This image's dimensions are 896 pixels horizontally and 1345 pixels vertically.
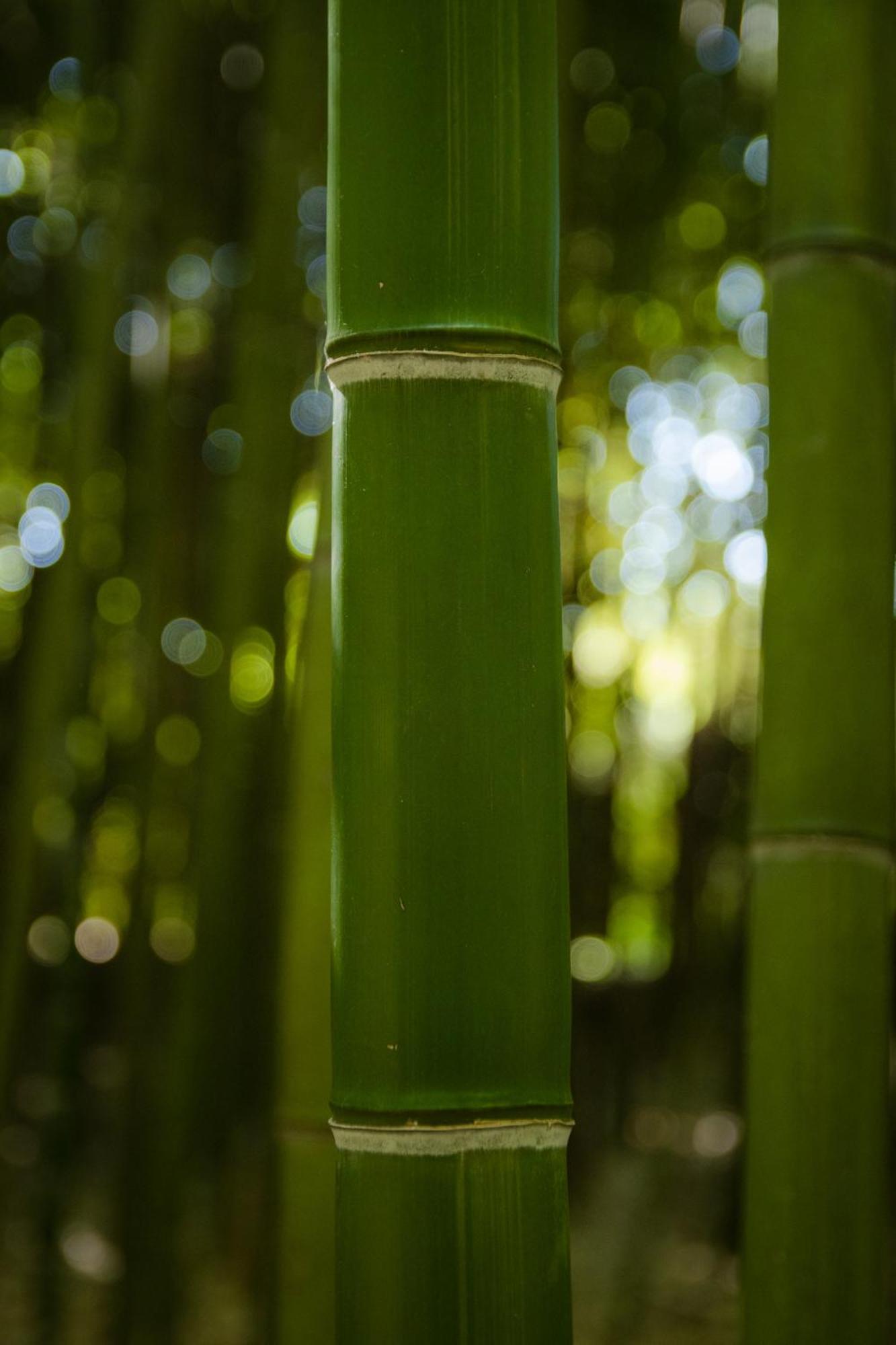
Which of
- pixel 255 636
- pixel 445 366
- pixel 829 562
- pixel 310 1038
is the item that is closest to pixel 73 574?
pixel 255 636

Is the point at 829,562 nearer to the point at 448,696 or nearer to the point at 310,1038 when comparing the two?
the point at 448,696

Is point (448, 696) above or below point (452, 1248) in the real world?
above

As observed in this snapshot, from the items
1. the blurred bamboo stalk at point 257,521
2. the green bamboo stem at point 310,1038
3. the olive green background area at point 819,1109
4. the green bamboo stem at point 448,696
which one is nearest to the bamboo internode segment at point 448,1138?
the green bamboo stem at point 448,696

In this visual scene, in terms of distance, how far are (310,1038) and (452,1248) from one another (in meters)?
0.53

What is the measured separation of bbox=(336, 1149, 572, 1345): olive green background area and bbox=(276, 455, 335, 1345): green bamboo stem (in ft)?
1.58

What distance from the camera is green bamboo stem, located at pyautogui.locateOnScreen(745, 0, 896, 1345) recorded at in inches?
42.8

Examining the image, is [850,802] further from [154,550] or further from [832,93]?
[154,550]

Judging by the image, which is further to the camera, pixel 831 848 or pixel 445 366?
pixel 831 848

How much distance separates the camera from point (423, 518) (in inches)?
32.4

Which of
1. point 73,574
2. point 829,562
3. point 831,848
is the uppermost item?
point 73,574

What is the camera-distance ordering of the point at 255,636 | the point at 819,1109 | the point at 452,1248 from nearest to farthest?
the point at 452,1248 < the point at 819,1109 < the point at 255,636

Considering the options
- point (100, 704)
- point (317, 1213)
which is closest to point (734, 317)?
point (100, 704)

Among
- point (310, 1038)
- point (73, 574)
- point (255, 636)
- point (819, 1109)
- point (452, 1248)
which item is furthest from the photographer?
point (255, 636)

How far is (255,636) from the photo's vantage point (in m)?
2.78
